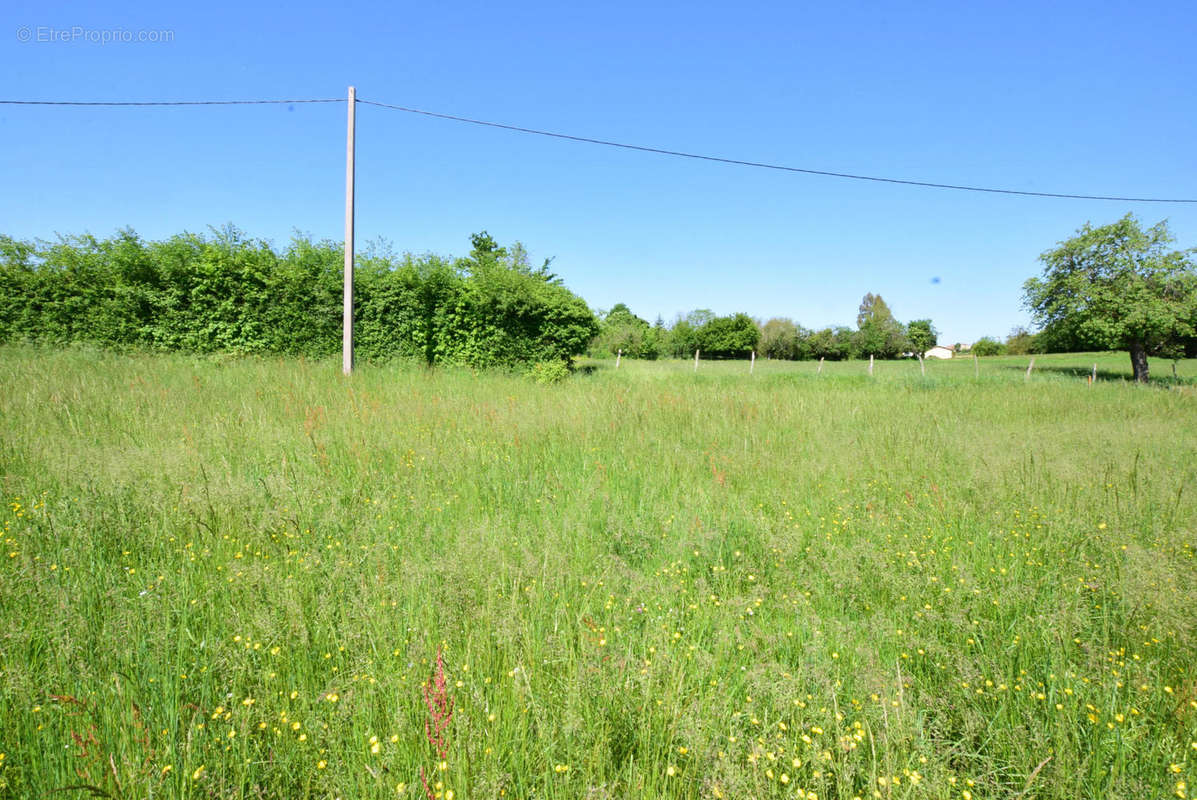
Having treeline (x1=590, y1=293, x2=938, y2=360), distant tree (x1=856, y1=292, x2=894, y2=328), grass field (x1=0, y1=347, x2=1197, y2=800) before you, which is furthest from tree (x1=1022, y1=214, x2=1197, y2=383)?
distant tree (x1=856, y1=292, x2=894, y2=328)

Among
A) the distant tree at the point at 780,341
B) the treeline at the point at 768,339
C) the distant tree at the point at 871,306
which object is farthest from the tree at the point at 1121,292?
the distant tree at the point at 871,306

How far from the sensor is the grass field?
1584 mm

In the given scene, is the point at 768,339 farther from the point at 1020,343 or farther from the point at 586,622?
the point at 586,622

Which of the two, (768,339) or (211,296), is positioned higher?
(768,339)

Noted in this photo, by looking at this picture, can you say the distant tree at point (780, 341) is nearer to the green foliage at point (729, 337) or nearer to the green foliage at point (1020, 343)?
the green foliage at point (729, 337)

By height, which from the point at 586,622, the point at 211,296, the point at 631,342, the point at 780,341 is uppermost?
the point at 780,341

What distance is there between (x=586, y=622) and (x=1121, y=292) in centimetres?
3033

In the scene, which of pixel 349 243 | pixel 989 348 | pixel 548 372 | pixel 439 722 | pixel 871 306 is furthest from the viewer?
pixel 871 306

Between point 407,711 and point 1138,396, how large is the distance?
1805cm

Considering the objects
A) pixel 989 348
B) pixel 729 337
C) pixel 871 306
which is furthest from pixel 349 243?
pixel 871 306

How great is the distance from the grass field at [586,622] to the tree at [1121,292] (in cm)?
2303

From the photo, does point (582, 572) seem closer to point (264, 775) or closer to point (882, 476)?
point (264, 775)

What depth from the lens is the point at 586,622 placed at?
7.82ft

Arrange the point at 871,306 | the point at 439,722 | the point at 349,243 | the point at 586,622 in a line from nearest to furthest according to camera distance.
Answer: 1. the point at 439,722
2. the point at 586,622
3. the point at 349,243
4. the point at 871,306
